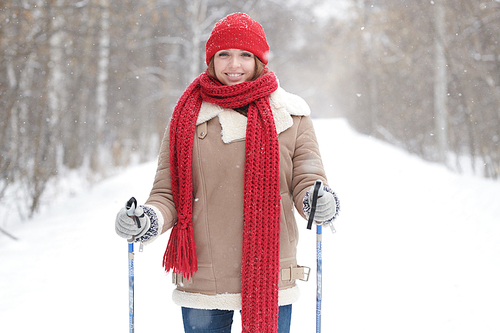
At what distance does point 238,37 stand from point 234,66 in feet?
0.39

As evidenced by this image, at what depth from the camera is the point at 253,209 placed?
1754 mm

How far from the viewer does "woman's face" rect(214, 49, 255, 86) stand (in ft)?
6.22

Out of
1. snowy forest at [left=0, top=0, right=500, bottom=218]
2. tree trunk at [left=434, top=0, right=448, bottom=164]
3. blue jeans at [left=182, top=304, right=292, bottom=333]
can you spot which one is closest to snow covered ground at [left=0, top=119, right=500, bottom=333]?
snowy forest at [left=0, top=0, right=500, bottom=218]

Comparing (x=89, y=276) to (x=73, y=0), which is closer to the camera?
(x=89, y=276)

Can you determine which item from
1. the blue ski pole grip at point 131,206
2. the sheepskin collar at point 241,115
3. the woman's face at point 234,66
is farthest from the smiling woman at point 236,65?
the blue ski pole grip at point 131,206

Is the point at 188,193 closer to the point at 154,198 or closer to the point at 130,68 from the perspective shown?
the point at 154,198

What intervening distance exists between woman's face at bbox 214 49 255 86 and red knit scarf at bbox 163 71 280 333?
0.08 meters

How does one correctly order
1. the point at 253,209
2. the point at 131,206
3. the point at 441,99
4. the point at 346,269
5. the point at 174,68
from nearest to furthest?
the point at 131,206
the point at 253,209
the point at 346,269
the point at 441,99
the point at 174,68

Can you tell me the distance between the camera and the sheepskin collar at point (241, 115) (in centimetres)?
183

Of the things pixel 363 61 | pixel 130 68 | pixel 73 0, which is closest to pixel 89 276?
pixel 73 0

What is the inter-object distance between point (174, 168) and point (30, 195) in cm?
588

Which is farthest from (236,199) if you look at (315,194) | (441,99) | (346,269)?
(441,99)

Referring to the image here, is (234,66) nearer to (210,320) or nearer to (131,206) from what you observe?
(131,206)

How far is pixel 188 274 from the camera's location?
178cm
